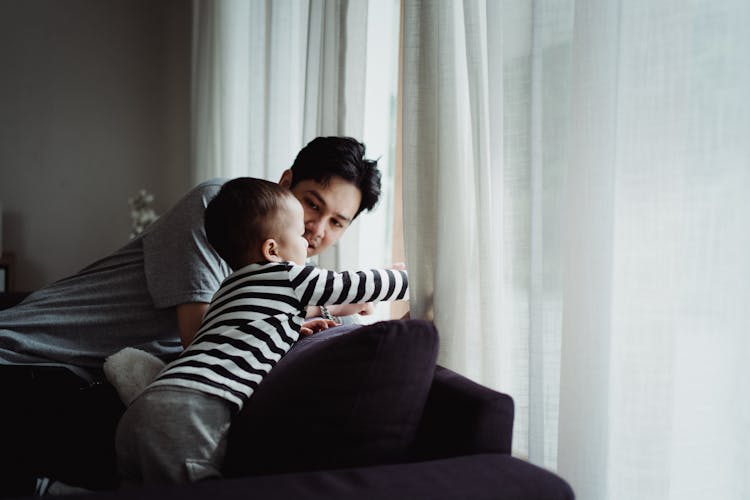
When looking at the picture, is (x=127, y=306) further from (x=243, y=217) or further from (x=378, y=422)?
(x=378, y=422)

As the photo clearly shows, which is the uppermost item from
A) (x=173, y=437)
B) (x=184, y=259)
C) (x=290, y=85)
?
(x=290, y=85)

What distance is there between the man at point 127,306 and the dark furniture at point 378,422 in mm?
450

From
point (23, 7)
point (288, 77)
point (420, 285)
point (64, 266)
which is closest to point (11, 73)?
point (23, 7)

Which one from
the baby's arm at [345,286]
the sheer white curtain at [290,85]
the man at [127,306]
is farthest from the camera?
the sheer white curtain at [290,85]

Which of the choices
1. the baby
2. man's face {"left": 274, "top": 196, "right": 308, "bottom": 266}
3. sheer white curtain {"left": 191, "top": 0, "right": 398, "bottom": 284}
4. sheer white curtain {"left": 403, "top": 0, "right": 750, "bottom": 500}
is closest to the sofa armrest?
sheer white curtain {"left": 403, "top": 0, "right": 750, "bottom": 500}

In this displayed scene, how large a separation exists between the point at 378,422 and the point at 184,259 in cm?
68

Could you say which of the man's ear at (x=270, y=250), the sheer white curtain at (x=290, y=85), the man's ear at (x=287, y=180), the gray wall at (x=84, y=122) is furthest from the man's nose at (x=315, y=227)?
the gray wall at (x=84, y=122)

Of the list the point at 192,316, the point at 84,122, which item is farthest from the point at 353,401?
the point at 84,122

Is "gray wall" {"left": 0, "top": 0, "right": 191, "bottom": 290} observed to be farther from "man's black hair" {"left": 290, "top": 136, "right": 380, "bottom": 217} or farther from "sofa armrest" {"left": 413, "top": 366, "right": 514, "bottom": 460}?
"sofa armrest" {"left": 413, "top": 366, "right": 514, "bottom": 460}

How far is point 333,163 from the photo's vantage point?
4.87 feet

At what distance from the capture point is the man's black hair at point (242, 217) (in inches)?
48.8

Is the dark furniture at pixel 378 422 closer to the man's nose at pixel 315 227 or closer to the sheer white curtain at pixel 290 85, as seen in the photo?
the man's nose at pixel 315 227

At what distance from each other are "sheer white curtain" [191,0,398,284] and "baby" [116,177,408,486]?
1.99 feet

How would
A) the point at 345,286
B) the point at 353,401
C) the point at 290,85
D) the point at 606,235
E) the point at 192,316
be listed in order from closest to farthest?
the point at 353,401 < the point at 606,235 < the point at 345,286 < the point at 192,316 < the point at 290,85
